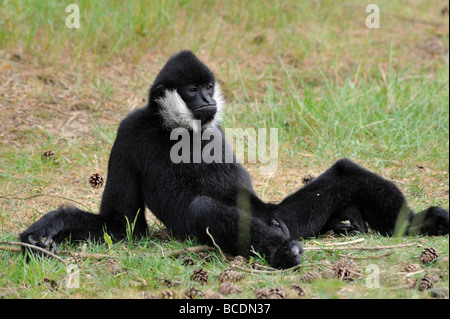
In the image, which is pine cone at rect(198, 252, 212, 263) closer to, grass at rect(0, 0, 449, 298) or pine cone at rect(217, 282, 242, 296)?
grass at rect(0, 0, 449, 298)

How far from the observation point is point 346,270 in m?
3.57

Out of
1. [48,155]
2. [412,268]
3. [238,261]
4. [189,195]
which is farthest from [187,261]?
[48,155]

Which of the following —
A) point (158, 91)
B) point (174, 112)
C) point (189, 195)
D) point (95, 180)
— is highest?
point (158, 91)

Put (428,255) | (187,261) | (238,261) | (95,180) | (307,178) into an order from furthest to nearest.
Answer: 1. (307,178)
2. (95,180)
3. (187,261)
4. (238,261)
5. (428,255)

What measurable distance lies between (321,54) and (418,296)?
20.6 ft

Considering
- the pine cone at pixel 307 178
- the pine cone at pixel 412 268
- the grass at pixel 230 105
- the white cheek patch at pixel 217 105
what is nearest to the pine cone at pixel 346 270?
the grass at pixel 230 105

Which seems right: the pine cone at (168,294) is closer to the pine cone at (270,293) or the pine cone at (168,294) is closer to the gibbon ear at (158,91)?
the pine cone at (270,293)

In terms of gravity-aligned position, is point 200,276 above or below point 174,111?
below

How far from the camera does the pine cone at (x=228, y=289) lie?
11.2ft

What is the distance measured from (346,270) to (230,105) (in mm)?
4468

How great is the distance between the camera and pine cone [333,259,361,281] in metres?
3.53

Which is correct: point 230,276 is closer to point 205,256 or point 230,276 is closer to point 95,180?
point 205,256

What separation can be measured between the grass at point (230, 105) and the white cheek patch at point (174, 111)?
0.89 metres

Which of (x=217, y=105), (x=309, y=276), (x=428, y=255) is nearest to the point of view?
(x=309, y=276)
